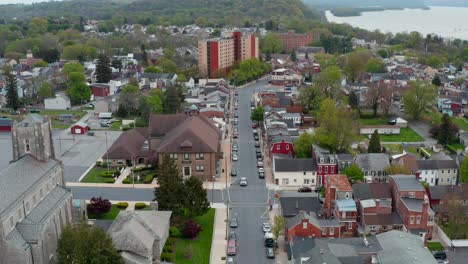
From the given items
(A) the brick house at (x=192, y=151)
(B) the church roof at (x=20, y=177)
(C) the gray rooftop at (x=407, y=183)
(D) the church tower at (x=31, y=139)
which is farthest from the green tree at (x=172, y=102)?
(C) the gray rooftop at (x=407, y=183)

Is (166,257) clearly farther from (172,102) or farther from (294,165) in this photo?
(172,102)

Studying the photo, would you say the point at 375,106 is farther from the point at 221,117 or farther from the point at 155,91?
the point at 155,91

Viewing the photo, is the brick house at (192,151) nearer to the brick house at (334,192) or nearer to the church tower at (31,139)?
the brick house at (334,192)

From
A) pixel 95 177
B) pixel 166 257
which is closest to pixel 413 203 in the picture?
pixel 166 257

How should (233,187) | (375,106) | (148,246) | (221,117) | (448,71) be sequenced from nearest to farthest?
(148,246) < (233,187) < (221,117) < (375,106) < (448,71)

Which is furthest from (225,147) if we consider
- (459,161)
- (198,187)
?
(459,161)

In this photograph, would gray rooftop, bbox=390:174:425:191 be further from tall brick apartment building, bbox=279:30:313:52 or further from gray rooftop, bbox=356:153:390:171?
tall brick apartment building, bbox=279:30:313:52

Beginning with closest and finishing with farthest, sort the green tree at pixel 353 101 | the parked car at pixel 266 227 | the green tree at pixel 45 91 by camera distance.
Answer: the parked car at pixel 266 227 < the green tree at pixel 353 101 < the green tree at pixel 45 91
